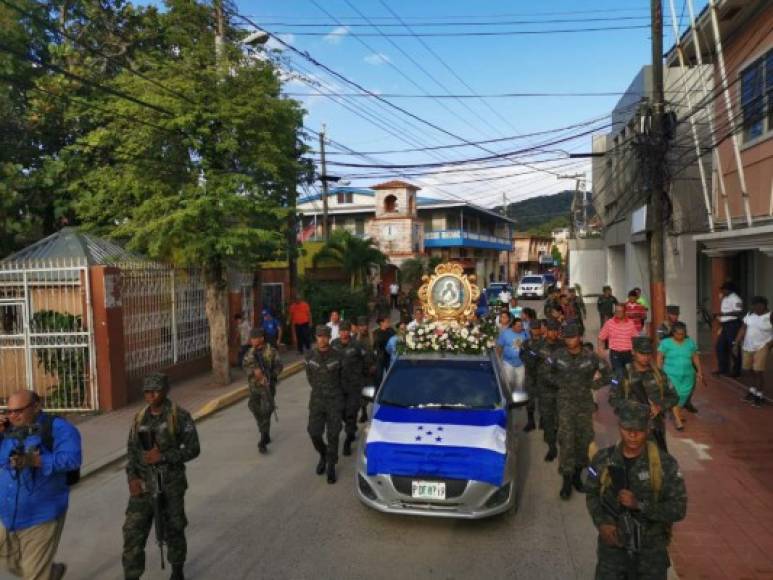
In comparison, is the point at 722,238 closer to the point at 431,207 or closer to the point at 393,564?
the point at 393,564

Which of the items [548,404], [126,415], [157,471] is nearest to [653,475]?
[157,471]

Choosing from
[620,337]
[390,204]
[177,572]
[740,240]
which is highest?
[390,204]

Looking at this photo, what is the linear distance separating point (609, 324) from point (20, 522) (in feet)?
27.7

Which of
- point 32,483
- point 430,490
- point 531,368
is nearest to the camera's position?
point 32,483

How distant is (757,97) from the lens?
11.2 m

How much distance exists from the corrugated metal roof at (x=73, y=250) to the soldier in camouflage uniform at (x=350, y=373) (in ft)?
18.5

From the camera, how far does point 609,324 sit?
10.1m

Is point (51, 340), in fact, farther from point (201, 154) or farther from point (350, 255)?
point (350, 255)

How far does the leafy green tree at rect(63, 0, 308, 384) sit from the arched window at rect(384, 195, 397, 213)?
A: 29.9m

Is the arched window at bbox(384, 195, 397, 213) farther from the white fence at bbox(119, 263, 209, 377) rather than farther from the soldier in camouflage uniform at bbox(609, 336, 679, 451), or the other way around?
the soldier in camouflage uniform at bbox(609, 336, 679, 451)

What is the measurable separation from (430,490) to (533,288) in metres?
35.8

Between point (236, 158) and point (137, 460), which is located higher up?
point (236, 158)

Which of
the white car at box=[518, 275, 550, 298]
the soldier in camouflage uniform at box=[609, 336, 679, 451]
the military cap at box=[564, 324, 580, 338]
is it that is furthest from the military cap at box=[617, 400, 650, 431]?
the white car at box=[518, 275, 550, 298]

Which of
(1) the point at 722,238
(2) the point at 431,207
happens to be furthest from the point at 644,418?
(2) the point at 431,207
